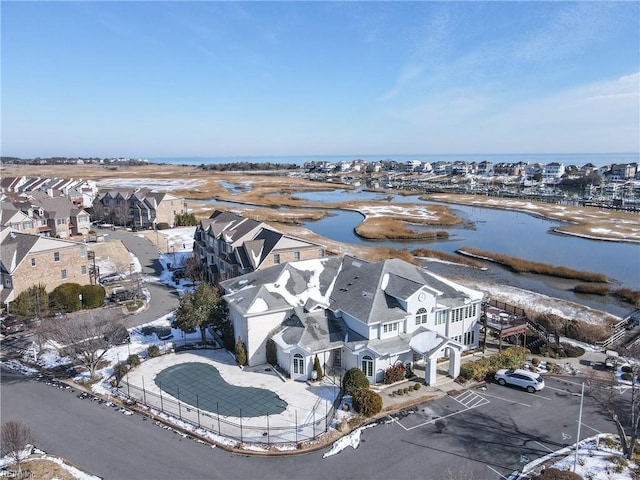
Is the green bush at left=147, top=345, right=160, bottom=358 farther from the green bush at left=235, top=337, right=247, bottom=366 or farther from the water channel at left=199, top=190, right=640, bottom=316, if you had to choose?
the water channel at left=199, top=190, right=640, bottom=316

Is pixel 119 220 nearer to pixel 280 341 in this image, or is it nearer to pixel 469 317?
pixel 280 341

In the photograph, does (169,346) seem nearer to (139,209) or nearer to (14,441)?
(14,441)

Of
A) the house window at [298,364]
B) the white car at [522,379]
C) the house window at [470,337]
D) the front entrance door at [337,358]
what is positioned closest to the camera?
the white car at [522,379]

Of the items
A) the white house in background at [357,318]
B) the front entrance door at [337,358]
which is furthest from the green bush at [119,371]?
the front entrance door at [337,358]

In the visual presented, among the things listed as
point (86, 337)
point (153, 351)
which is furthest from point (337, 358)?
point (86, 337)

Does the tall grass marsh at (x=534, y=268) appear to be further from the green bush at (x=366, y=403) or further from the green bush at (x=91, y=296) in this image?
the green bush at (x=91, y=296)

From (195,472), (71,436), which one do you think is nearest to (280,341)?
(195,472)
